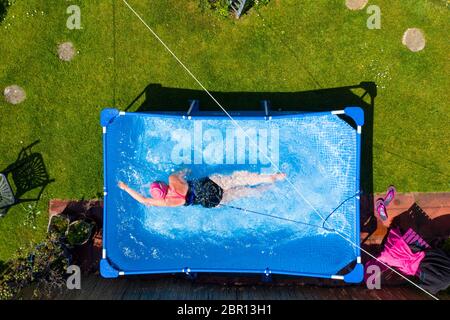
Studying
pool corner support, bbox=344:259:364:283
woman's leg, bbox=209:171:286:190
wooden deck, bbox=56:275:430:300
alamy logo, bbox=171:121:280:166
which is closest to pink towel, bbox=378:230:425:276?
wooden deck, bbox=56:275:430:300

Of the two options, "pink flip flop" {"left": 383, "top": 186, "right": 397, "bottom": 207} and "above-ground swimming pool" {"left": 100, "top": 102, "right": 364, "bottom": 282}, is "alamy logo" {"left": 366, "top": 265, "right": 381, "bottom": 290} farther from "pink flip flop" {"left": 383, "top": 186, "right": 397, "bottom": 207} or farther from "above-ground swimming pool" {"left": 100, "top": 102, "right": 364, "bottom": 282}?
"pink flip flop" {"left": 383, "top": 186, "right": 397, "bottom": 207}

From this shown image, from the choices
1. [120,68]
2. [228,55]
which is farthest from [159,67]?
[228,55]

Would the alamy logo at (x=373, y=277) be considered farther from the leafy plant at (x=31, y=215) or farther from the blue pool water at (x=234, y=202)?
the leafy plant at (x=31, y=215)

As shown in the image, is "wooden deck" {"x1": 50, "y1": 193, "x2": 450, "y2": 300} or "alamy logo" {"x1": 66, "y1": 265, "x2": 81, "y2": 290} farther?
"alamy logo" {"x1": 66, "y1": 265, "x2": 81, "y2": 290}

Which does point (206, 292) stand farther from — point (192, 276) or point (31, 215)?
point (31, 215)

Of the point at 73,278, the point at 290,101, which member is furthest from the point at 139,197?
the point at 290,101
